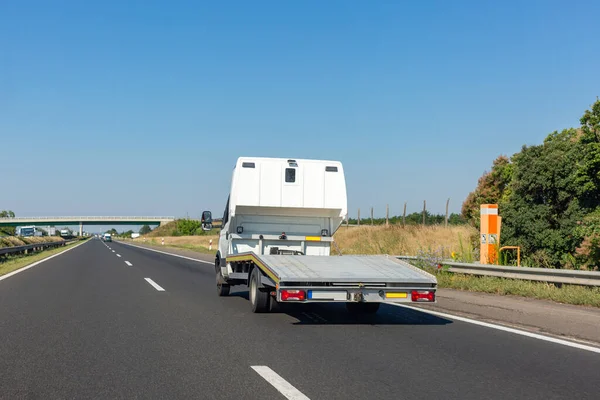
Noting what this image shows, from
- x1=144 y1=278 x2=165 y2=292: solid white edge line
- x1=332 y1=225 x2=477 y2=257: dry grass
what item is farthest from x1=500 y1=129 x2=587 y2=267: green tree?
x1=144 y1=278 x2=165 y2=292: solid white edge line

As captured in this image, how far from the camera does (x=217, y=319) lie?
32.2 feet

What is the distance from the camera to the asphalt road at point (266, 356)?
17.9 feet

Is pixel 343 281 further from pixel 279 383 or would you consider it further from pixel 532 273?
pixel 532 273

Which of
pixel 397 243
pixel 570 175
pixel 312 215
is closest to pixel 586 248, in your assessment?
pixel 570 175

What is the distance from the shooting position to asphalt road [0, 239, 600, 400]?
5465 millimetres

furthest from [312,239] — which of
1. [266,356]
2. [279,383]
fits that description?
[279,383]

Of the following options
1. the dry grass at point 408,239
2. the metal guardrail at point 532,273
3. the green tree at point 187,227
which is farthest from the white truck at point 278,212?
the green tree at point 187,227

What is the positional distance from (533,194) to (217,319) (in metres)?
13.6

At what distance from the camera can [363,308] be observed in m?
10.8

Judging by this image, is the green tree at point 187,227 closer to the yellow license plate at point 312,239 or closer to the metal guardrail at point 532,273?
the metal guardrail at point 532,273

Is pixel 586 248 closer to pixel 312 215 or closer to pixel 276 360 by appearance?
pixel 312 215

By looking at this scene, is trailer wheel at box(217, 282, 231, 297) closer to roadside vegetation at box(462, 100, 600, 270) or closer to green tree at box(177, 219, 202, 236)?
roadside vegetation at box(462, 100, 600, 270)

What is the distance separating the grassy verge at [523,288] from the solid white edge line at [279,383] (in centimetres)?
725

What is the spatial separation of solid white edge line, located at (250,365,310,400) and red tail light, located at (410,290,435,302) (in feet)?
10.9
